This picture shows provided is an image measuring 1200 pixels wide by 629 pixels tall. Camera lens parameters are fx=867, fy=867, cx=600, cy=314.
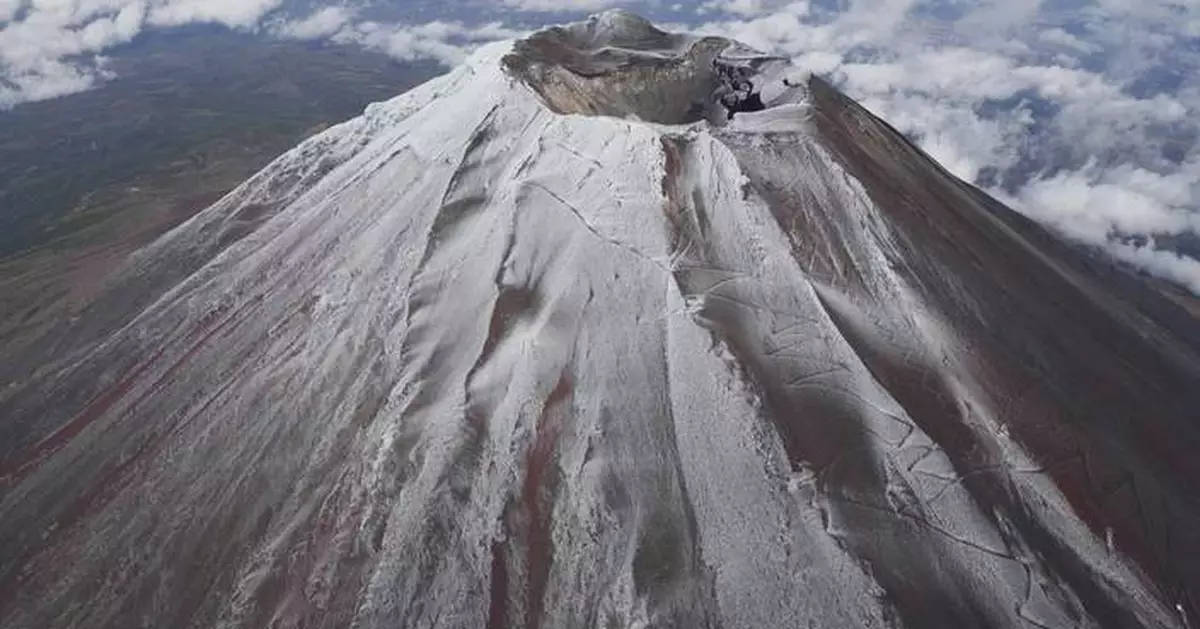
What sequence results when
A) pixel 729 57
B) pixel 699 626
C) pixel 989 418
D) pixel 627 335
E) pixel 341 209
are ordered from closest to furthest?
pixel 699 626 < pixel 989 418 < pixel 627 335 < pixel 341 209 < pixel 729 57

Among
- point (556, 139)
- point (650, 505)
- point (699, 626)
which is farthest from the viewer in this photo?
point (556, 139)

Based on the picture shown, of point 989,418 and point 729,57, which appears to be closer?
point 989,418

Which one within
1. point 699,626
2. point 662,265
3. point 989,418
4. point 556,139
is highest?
point 556,139

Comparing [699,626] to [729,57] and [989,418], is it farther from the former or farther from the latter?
[729,57]

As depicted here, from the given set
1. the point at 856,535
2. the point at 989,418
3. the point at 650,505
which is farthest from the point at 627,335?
the point at 989,418

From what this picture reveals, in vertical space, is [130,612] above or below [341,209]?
below

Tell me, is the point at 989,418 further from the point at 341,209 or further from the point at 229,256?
the point at 229,256
